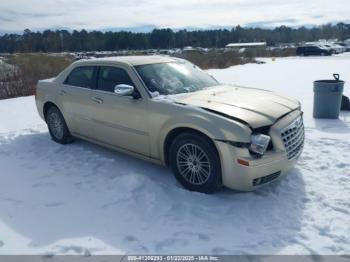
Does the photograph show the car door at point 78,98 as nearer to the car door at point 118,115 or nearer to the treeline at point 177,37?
the car door at point 118,115

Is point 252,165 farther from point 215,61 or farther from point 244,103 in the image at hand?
point 215,61

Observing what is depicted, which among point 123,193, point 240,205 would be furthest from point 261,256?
point 123,193

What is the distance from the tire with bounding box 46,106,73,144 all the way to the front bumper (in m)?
3.43

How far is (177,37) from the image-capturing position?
116938 millimetres

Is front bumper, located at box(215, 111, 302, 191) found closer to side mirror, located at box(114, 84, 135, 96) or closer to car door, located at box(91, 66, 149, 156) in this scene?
car door, located at box(91, 66, 149, 156)

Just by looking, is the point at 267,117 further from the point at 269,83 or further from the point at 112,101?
the point at 269,83

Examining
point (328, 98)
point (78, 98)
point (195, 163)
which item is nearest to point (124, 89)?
point (195, 163)

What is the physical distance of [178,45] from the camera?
11575 cm

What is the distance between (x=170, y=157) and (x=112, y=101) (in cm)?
132

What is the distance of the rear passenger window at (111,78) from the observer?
512 cm

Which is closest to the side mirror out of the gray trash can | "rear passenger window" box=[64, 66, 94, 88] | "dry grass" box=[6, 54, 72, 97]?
"rear passenger window" box=[64, 66, 94, 88]

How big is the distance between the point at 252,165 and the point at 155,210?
1.19 m

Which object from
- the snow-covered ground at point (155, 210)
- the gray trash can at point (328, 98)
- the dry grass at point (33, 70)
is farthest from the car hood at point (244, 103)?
the dry grass at point (33, 70)

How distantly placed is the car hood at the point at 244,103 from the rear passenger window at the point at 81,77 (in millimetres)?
1811
